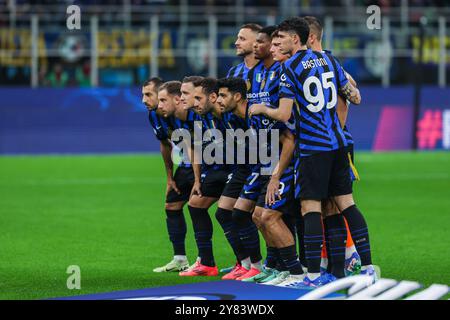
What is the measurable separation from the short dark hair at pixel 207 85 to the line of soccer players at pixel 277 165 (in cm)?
1

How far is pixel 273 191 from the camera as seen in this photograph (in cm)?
A: 853

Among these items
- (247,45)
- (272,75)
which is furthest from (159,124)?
(272,75)

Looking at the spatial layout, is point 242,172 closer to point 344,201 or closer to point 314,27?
point 344,201

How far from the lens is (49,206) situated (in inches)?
621

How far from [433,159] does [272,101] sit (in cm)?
1582

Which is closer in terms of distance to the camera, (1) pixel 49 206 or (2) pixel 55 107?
(1) pixel 49 206

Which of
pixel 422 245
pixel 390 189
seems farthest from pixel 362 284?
pixel 390 189

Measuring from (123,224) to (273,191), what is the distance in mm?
5465

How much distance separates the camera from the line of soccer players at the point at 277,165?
830 cm

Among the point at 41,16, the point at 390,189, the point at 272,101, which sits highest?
the point at 41,16

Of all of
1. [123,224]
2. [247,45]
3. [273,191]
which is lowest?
[123,224]

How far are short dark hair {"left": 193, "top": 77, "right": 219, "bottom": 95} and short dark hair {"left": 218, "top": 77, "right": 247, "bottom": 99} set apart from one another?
22 centimetres

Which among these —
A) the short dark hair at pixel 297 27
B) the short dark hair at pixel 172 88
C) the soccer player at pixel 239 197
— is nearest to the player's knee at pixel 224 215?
the soccer player at pixel 239 197
